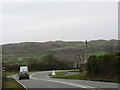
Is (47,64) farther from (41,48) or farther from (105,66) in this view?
(105,66)

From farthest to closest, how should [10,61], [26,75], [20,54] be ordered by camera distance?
[20,54] → [10,61] → [26,75]

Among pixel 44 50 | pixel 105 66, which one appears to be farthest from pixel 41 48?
pixel 105 66

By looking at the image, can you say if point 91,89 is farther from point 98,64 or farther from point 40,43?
point 40,43

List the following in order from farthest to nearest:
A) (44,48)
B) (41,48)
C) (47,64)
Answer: (44,48) < (41,48) < (47,64)

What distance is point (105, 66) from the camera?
116 feet

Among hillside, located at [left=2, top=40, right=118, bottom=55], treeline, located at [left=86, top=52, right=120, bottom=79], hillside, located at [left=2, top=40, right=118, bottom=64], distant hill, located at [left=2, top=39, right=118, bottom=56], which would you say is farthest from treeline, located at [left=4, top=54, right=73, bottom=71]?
treeline, located at [left=86, top=52, right=120, bottom=79]

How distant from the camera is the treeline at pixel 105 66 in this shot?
106 ft

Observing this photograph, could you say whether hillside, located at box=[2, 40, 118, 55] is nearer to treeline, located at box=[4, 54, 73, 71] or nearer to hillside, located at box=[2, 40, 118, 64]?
hillside, located at box=[2, 40, 118, 64]

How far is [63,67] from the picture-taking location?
99938 millimetres

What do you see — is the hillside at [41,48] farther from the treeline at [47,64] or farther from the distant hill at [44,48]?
the treeline at [47,64]

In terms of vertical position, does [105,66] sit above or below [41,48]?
below

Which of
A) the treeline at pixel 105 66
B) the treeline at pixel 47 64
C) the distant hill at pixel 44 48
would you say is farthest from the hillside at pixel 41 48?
the treeline at pixel 105 66

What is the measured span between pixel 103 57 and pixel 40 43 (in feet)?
346

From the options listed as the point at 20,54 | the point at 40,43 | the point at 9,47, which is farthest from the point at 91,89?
the point at 40,43
